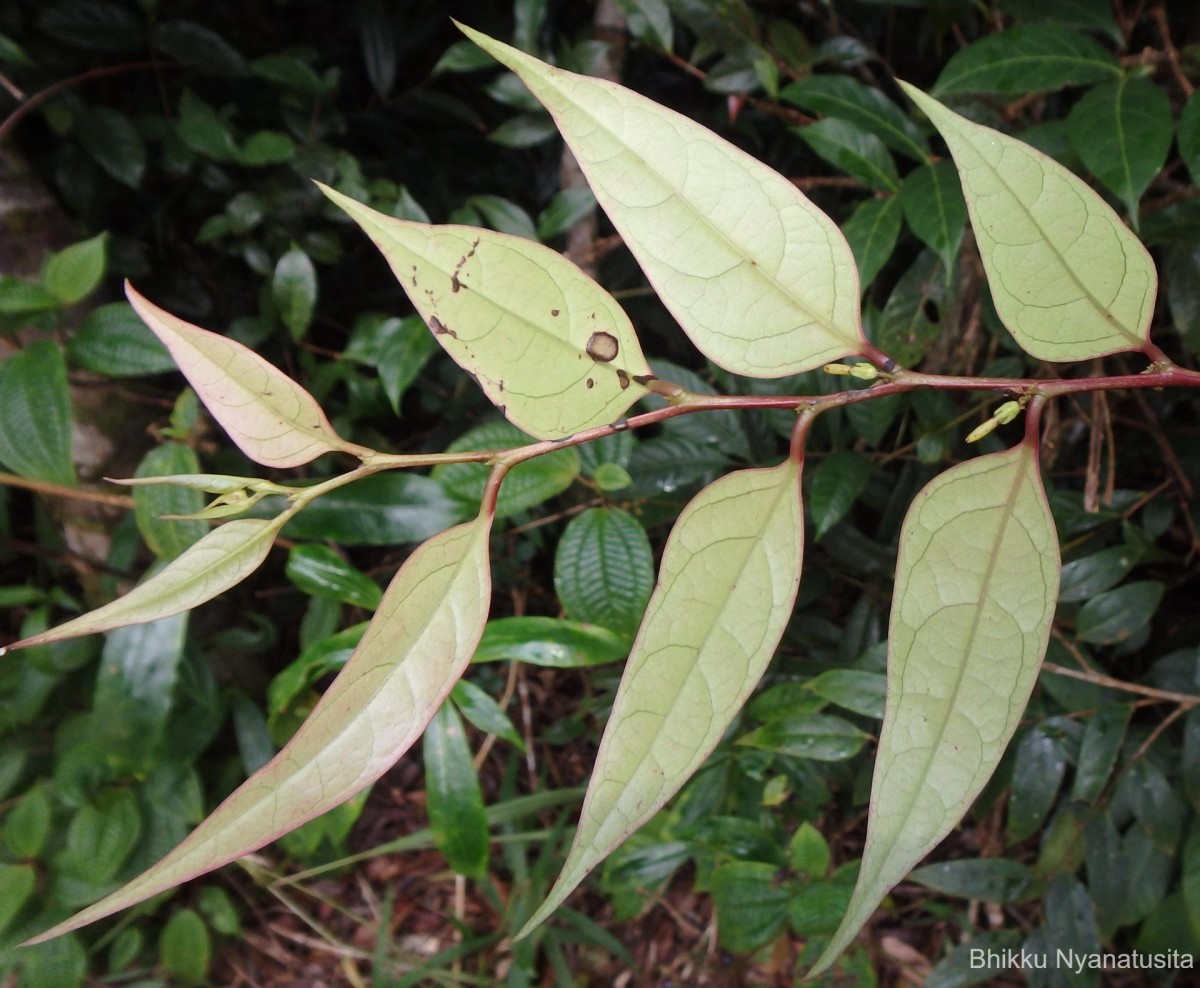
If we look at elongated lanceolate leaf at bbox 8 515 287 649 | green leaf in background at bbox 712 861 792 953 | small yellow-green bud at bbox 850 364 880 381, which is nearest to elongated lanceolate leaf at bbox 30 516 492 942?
elongated lanceolate leaf at bbox 8 515 287 649

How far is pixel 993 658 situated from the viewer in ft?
0.87

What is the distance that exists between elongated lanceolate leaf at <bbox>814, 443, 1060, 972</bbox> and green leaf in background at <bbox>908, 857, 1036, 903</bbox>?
2.07ft

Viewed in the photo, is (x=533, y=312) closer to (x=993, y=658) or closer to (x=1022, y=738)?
(x=993, y=658)

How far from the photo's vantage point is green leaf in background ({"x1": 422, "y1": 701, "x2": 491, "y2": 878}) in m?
0.72

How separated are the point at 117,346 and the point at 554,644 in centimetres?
50

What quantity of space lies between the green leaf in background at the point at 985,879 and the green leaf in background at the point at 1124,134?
634mm

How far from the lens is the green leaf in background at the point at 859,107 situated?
26.0 inches

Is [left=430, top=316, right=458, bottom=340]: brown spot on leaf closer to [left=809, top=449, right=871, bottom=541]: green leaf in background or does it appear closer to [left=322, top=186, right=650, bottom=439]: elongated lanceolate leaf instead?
[left=322, top=186, right=650, bottom=439]: elongated lanceolate leaf

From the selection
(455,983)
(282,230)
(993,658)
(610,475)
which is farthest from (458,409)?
(993,658)

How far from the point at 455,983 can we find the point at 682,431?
792 millimetres

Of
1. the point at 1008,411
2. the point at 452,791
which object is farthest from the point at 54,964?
the point at 1008,411

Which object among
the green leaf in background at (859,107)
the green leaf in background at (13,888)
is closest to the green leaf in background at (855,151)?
the green leaf in background at (859,107)

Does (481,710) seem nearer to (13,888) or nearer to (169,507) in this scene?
(169,507)

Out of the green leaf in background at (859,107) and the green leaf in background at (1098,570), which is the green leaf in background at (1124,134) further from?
the green leaf in background at (1098,570)
